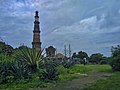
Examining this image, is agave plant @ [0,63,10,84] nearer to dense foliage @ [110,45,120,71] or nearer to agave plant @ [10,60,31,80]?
agave plant @ [10,60,31,80]

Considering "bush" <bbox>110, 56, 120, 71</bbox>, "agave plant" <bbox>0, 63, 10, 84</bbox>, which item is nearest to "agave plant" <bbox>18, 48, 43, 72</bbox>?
"agave plant" <bbox>0, 63, 10, 84</bbox>

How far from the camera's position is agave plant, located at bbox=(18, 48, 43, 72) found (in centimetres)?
1877

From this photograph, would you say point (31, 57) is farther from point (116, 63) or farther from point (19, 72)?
point (116, 63)

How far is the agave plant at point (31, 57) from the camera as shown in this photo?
61.6 feet

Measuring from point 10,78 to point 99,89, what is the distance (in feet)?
20.2

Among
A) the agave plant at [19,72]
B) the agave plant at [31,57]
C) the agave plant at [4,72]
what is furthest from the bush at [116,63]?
the agave plant at [4,72]

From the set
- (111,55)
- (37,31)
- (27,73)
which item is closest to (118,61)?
(111,55)

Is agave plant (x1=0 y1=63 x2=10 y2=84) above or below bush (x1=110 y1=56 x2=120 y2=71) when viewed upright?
below

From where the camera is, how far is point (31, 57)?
61.8 feet

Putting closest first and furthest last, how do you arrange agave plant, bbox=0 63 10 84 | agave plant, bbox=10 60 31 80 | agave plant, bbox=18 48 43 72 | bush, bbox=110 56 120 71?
agave plant, bbox=0 63 10 84 < agave plant, bbox=10 60 31 80 < agave plant, bbox=18 48 43 72 < bush, bbox=110 56 120 71

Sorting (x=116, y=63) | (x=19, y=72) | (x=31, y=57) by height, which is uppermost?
(x=31, y=57)

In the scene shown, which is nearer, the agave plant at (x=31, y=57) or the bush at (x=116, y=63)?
the agave plant at (x=31, y=57)

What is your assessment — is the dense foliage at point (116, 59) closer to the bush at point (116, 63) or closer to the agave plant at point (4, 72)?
the bush at point (116, 63)

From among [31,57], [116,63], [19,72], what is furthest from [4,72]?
[116,63]
